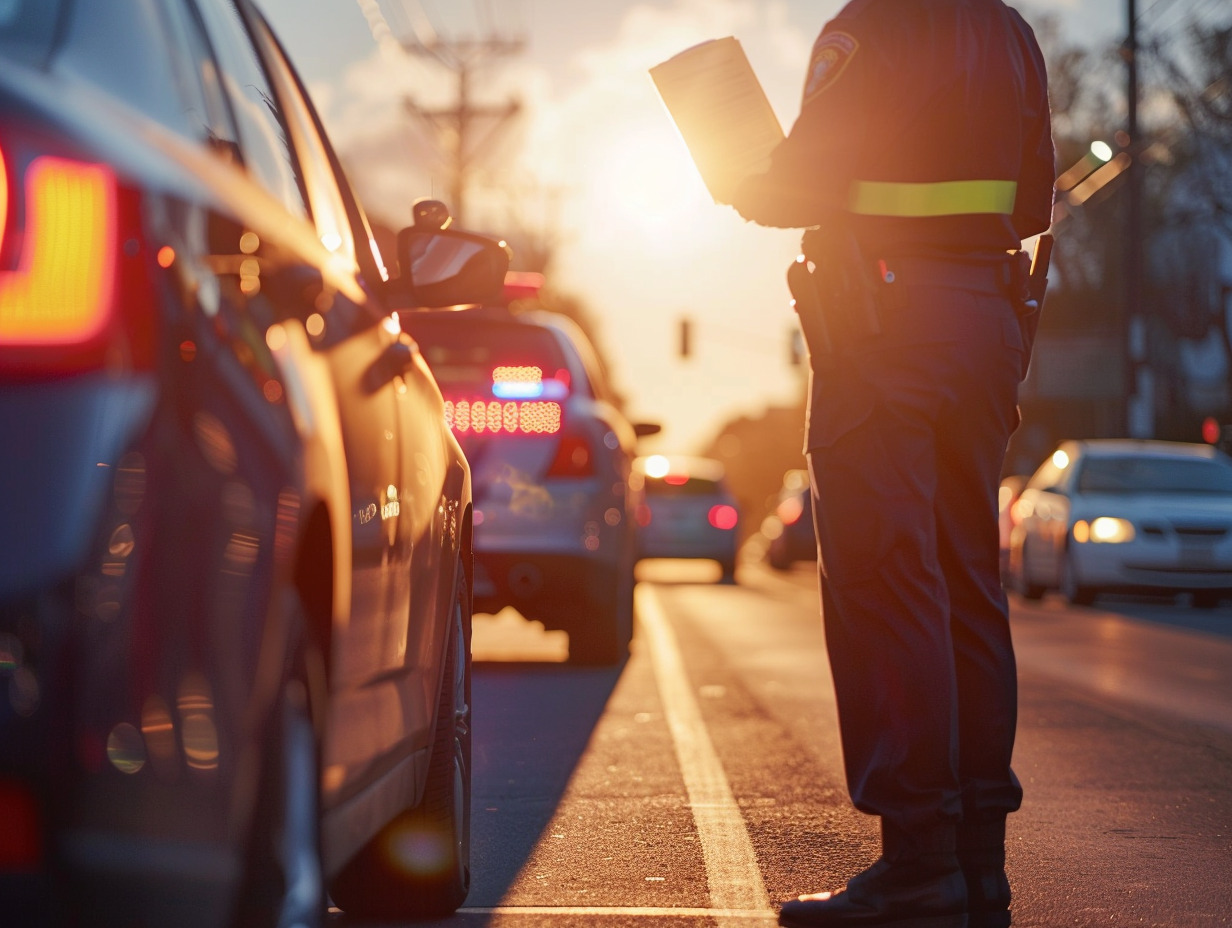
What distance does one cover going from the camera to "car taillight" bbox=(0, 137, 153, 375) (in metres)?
1.66

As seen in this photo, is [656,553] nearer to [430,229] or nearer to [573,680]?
[573,680]

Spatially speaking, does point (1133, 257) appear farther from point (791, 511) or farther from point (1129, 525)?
point (1129, 525)

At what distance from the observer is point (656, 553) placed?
27016 millimetres

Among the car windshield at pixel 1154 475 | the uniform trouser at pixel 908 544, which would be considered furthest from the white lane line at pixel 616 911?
the car windshield at pixel 1154 475

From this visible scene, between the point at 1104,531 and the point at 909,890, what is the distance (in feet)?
45.7

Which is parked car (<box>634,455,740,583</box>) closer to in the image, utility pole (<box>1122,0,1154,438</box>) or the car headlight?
utility pole (<box>1122,0,1154,438</box>)

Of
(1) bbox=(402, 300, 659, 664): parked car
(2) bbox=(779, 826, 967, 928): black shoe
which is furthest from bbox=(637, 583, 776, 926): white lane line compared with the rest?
(1) bbox=(402, 300, 659, 664): parked car

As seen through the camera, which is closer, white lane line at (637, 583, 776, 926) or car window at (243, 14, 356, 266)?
car window at (243, 14, 356, 266)

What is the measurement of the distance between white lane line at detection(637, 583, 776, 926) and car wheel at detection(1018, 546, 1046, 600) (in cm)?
981

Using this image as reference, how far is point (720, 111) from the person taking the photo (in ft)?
12.7

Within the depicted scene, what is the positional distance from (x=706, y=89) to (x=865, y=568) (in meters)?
1.04

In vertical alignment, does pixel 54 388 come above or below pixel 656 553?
above

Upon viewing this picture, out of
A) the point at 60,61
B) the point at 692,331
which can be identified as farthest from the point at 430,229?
the point at 692,331

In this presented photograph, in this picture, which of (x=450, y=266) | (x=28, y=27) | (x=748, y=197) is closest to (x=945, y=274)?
(x=748, y=197)
